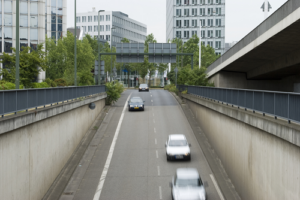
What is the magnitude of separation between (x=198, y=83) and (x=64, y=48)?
26802 mm

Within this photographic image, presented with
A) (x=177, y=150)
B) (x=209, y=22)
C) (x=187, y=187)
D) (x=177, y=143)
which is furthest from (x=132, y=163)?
(x=209, y=22)

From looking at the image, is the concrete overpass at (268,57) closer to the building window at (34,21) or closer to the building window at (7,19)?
the building window at (34,21)

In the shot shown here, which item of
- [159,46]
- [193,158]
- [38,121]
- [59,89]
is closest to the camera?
[38,121]

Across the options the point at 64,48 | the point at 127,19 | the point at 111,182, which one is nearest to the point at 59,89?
the point at 111,182

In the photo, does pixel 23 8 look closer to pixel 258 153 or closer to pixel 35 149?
pixel 35 149

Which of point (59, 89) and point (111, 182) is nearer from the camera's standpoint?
point (111, 182)

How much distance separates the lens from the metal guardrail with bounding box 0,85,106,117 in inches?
500

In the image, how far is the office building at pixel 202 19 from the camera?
110688 mm

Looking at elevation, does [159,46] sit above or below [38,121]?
above

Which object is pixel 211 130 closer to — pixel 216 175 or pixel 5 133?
pixel 216 175

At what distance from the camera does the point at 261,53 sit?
26500mm

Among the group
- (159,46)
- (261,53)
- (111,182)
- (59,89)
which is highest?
(159,46)

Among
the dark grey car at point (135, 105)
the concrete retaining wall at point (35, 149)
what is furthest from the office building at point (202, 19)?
the concrete retaining wall at point (35, 149)

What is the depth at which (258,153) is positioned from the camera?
14.0m
